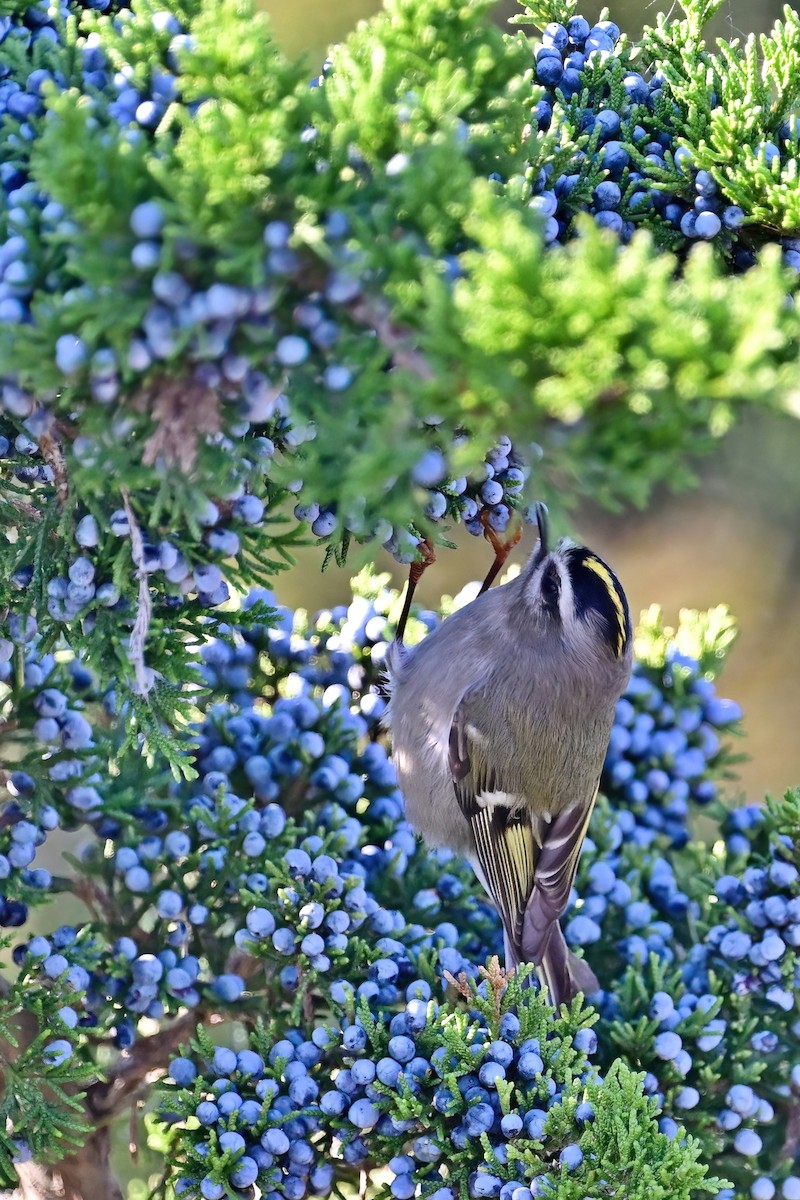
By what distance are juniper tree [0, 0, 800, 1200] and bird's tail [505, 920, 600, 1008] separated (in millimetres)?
72

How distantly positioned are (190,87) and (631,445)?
2.21 ft

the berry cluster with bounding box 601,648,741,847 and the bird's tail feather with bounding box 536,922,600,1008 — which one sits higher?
the berry cluster with bounding box 601,648,741,847

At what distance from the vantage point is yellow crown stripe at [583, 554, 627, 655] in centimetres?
261

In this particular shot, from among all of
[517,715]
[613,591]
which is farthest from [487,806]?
[613,591]

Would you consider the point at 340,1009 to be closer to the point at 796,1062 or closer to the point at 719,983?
the point at 719,983

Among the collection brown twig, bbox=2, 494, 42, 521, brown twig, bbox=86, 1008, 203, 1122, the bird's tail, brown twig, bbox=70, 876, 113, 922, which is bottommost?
brown twig, bbox=86, 1008, 203, 1122

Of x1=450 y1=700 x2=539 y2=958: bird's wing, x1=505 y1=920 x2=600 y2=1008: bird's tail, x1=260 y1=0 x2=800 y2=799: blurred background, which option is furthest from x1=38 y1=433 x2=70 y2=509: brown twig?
x1=260 y1=0 x2=800 y2=799: blurred background

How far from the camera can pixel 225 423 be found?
133 cm

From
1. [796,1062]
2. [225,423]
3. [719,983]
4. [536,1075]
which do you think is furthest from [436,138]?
[796,1062]

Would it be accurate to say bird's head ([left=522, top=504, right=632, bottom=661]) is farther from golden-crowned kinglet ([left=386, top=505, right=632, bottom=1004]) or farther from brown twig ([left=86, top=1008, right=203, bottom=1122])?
brown twig ([left=86, top=1008, right=203, bottom=1122])

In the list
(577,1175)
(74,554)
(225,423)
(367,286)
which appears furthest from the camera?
(577,1175)

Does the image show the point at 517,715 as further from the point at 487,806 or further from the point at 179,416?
the point at 179,416

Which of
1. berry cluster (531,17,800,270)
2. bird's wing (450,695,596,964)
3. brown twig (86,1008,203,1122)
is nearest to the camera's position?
berry cluster (531,17,800,270)

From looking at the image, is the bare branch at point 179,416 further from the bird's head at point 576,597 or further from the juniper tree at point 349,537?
the bird's head at point 576,597
